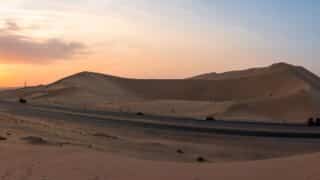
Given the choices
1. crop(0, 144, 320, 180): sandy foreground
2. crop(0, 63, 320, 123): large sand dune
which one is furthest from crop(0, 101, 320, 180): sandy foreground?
crop(0, 63, 320, 123): large sand dune

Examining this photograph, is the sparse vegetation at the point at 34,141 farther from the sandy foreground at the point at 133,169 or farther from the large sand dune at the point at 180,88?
the large sand dune at the point at 180,88

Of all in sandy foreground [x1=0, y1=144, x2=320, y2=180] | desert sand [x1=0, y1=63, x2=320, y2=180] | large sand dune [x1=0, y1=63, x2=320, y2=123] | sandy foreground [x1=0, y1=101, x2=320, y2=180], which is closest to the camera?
sandy foreground [x1=0, y1=144, x2=320, y2=180]

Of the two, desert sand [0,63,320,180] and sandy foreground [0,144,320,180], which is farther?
desert sand [0,63,320,180]

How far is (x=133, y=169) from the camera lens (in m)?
16.9

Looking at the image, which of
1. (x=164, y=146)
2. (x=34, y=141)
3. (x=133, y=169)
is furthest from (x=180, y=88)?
(x=133, y=169)

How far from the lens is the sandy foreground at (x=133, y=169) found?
615 inches

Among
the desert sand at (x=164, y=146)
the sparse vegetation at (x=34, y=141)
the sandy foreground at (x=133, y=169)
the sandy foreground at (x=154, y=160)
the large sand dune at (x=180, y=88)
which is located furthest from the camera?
the large sand dune at (x=180, y=88)

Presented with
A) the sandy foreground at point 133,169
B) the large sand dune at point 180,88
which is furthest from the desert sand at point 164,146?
the large sand dune at point 180,88

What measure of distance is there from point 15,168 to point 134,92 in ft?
417

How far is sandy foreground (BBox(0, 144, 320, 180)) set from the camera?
51.2 feet

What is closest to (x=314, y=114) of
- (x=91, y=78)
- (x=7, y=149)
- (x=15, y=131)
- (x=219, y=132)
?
(x=219, y=132)

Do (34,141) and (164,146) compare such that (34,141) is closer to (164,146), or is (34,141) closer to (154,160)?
(164,146)

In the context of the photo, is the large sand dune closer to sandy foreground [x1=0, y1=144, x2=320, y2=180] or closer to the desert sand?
the desert sand

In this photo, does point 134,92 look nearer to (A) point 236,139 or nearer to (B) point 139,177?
(A) point 236,139
